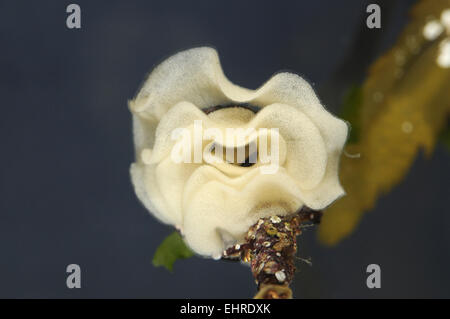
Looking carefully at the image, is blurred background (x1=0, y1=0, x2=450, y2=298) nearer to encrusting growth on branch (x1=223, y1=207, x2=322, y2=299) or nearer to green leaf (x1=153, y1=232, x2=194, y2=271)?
green leaf (x1=153, y1=232, x2=194, y2=271)

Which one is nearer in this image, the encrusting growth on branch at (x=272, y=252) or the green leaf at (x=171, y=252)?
the encrusting growth on branch at (x=272, y=252)

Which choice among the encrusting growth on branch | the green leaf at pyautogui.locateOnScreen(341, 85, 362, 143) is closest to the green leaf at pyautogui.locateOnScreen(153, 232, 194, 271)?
the encrusting growth on branch

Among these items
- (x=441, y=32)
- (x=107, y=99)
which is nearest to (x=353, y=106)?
(x=441, y=32)

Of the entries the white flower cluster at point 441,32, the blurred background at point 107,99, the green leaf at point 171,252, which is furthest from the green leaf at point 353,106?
the green leaf at point 171,252

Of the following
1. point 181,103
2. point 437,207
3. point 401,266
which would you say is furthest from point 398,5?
point 181,103

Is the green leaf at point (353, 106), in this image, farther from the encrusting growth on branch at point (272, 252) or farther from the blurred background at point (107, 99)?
the encrusting growth on branch at point (272, 252)

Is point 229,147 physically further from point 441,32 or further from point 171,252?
point 441,32
